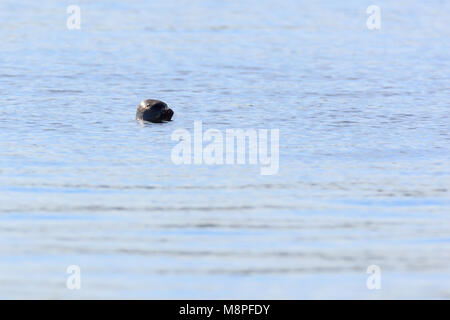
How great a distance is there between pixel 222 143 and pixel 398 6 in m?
20.3

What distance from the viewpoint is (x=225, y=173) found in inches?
528

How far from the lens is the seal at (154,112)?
1702 centimetres

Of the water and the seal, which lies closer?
the water

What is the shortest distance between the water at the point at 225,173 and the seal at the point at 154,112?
0.89 feet

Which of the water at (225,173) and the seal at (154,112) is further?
the seal at (154,112)

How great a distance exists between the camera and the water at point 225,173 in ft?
31.9

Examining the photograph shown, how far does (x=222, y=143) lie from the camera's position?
49.7 feet

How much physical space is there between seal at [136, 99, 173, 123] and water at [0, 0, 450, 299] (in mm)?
271

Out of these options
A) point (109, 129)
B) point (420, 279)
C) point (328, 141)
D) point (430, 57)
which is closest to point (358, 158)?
point (328, 141)

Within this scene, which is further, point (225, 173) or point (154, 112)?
point (154, 112)

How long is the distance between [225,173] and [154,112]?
3.87m

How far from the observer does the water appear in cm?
971

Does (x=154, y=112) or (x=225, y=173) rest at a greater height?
(x=154, y=112)
